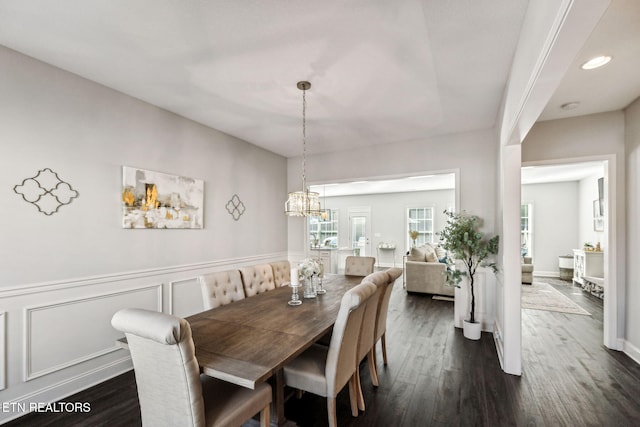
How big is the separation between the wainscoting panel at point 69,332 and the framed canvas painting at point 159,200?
2.48ft

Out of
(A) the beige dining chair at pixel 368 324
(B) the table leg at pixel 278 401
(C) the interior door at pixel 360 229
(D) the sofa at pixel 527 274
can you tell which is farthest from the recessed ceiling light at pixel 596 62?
(C) the interior door at pixel 360 229

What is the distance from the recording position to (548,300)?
518 cm

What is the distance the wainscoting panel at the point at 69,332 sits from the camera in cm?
227

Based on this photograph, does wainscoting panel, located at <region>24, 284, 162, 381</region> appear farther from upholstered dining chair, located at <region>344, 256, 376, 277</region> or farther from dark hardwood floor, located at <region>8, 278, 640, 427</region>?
upholstered dining chair, located at <region>344, 256, 376, 277</region>

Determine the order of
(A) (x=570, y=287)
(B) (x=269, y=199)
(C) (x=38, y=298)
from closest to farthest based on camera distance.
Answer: (C) (x=38, y=298) < (B) (x=269, y=199) < (A) (x=570, y=287)

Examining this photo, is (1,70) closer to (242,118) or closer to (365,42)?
(242,118)

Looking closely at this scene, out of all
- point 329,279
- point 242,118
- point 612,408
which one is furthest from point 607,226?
point 242,118

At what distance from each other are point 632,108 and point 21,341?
19.7ft

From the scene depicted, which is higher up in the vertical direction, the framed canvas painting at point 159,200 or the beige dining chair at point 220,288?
the framed canvas painting at point 159,200

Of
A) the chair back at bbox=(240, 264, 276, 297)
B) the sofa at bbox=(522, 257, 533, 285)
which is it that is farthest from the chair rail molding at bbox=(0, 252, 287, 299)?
the sofa at bbox=(522, 257, 533, 285)

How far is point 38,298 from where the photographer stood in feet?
7.55

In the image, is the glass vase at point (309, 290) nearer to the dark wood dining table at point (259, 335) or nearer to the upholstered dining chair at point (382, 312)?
the dark wood dining table at point (259, 335)

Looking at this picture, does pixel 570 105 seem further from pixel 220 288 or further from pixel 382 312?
pixel 220 288

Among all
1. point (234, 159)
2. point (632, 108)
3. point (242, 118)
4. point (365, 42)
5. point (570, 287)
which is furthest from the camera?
point (570, 287)
